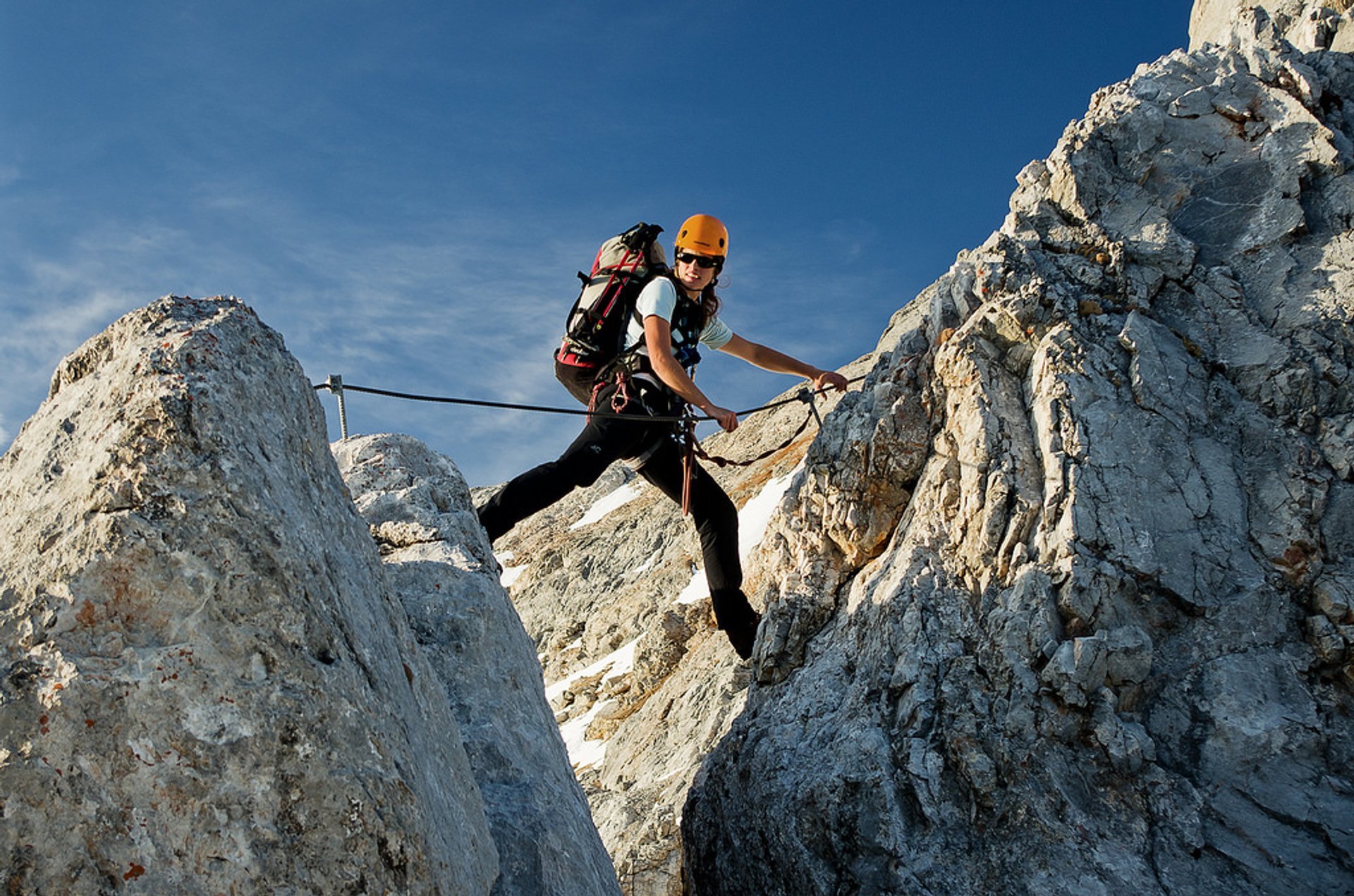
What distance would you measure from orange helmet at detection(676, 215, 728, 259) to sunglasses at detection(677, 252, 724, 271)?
34 mm

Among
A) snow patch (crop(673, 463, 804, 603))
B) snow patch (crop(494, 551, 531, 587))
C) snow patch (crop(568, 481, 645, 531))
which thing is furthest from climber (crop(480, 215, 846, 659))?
snow patch (crop(568, 481, 645, 531))

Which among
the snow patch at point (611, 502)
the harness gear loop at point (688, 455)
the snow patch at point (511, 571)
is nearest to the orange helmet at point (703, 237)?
the harness gear loop at point (688, 455)

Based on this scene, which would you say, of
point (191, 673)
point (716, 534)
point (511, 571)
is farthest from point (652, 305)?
point (511, 571)

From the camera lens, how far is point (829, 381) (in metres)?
10.8

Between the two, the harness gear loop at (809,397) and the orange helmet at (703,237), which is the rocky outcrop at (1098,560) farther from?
the orange helmet at (703,237)

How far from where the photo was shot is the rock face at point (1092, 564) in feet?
22.5

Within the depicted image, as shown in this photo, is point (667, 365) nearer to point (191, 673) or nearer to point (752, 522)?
point (191, 673)

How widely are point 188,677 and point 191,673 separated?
2cm

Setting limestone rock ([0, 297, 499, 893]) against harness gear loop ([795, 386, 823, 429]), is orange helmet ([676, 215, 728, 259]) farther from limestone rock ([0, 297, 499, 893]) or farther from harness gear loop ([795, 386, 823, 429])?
limestone rock ([0, 297, 499, 893])

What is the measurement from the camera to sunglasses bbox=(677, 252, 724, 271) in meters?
10.2

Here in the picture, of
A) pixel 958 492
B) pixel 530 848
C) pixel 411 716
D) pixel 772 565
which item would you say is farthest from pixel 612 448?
pixel 411 716

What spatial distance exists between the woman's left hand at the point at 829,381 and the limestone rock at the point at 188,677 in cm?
666

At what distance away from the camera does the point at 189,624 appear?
4.12 meters

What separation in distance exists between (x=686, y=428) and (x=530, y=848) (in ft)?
16.2
